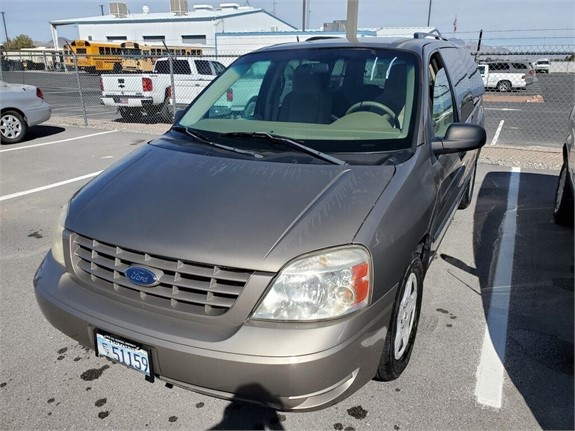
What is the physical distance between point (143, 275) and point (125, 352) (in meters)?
0.36

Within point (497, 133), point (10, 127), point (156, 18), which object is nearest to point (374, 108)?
point (10, 127)

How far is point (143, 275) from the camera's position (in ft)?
6.65

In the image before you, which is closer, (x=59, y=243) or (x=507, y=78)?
(x=59, y=243)

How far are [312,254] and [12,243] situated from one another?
3.79m

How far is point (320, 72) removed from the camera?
130 inches

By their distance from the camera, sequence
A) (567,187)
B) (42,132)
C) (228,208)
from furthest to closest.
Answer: (42,132)
(567,187)
(228,208)

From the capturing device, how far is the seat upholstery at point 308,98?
309 cm

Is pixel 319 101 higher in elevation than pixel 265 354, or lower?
higher

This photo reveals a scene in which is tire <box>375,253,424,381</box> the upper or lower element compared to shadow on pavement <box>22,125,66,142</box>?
upper

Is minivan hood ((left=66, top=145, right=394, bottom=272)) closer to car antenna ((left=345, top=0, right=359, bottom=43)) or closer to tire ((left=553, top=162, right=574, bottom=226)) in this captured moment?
car antenna ((left=345, top=0, right=359, bottom=43))

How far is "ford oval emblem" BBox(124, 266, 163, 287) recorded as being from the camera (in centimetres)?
201

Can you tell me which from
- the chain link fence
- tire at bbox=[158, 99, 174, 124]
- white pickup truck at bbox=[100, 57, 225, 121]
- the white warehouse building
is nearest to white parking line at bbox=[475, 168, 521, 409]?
the chain link fence

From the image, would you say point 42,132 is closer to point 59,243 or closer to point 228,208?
point 59,243

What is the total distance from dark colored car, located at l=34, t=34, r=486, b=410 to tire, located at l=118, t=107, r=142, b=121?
11.1m
